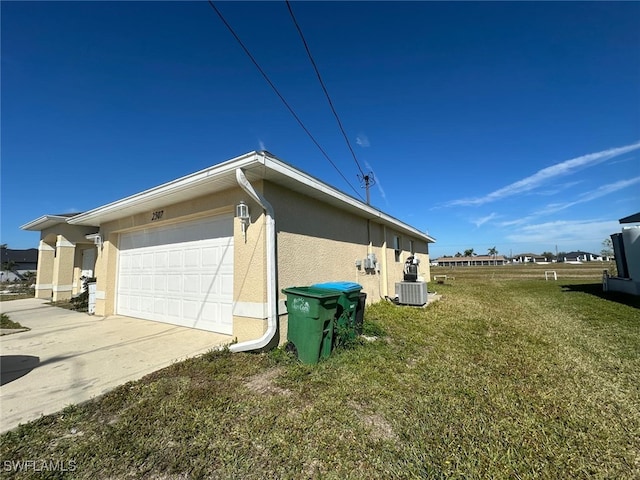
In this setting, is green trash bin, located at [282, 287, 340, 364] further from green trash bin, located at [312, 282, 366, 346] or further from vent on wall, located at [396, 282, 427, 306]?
vent on wall, located at [396, 282, 427, 306]

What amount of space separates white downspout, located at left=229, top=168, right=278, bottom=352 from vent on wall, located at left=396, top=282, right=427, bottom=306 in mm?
5600

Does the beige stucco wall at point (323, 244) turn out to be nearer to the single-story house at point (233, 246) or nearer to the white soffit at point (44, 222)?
the single-story house at point (233, 246)

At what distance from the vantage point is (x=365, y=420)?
2.55 m

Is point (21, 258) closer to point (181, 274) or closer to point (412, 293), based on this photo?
point (181, 274)

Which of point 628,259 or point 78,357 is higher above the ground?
point 628,259

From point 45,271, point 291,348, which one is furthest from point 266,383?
point 45,271

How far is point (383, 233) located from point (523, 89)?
610cm

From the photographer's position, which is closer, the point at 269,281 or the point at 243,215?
the point at 269,281

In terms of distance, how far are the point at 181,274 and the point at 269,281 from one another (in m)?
3.01

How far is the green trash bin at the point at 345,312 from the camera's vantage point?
14.1ft

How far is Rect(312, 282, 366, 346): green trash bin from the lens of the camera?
430cm

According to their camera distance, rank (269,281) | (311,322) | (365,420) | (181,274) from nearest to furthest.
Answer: (365,420) → (311,322) → (269,281) → (181,274)

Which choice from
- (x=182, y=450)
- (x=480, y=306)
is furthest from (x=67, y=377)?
(x=480, y=306)

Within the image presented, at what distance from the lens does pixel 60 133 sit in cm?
748
